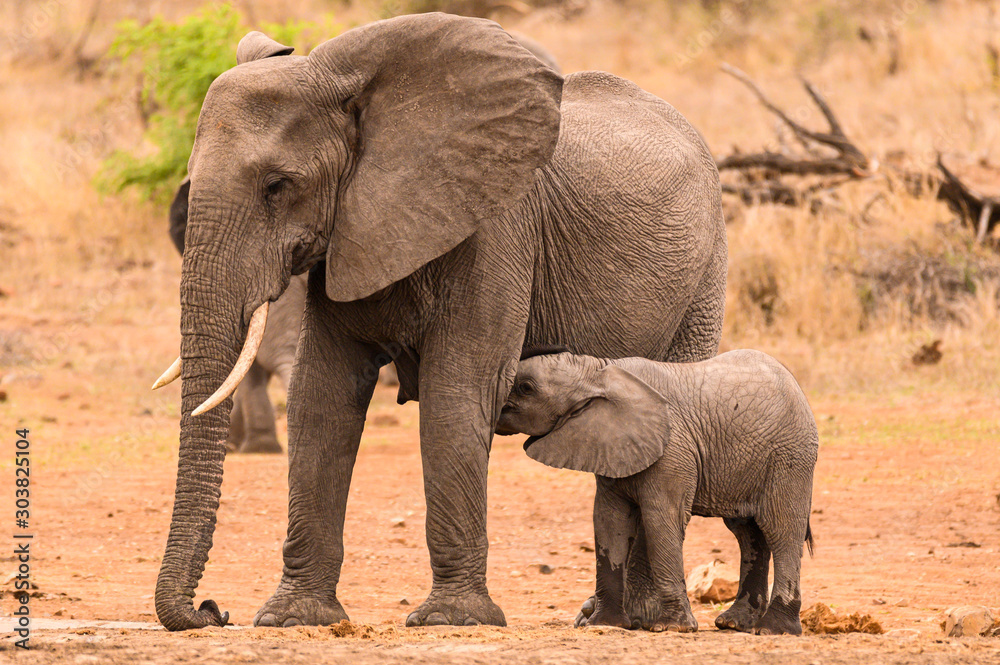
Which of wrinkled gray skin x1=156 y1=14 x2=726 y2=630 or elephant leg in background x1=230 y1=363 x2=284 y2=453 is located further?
elephant leg in background x1=230 y1=363 x2=284 y2=453

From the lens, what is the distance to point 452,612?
5523mm

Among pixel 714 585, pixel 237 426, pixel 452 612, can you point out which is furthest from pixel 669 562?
pixel 237 426

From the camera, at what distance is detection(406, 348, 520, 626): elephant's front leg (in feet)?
17.9

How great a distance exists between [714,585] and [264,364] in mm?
4988

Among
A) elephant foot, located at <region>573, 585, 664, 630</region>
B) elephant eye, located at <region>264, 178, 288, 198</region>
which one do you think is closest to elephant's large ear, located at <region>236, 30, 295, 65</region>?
elephant eye, located at <region>264, 178, 288, 198</region>

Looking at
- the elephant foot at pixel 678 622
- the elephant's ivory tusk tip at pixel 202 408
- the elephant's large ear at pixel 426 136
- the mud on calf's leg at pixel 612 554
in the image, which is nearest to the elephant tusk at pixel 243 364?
the elephant's ivory tusk tip at pixel 202 408

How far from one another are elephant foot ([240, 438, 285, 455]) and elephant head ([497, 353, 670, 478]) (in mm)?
5749

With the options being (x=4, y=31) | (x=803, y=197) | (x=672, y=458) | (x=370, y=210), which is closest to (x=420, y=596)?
(x=672, y=458)

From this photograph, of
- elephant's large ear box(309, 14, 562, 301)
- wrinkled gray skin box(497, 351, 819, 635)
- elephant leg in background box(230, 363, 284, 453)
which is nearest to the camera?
elephant's large ear box(309, 14, 562, 301)

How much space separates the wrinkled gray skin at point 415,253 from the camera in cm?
509

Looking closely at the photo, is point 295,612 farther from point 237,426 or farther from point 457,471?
point 237,426

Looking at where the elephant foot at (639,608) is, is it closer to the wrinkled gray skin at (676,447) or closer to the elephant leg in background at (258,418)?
the wrinkled gray skin at (676,447)

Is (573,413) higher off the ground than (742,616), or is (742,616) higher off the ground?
(573,413)

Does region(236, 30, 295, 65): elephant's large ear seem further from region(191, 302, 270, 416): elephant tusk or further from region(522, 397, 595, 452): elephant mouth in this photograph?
region(522, 397, 595, 452): elephant mouth
